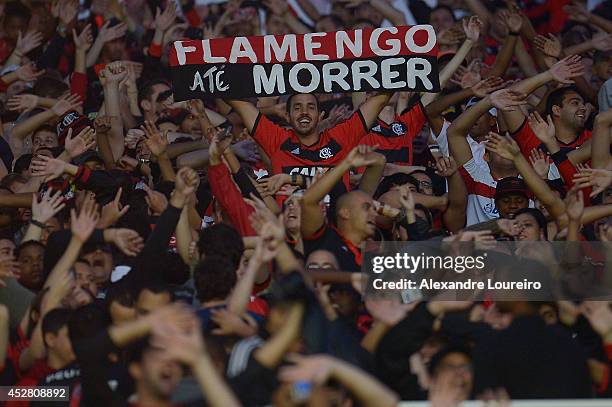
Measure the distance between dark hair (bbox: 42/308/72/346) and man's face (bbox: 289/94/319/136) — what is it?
2.82 metres

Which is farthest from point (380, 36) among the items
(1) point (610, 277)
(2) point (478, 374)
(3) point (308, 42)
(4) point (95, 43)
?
(4) point (95, 43)

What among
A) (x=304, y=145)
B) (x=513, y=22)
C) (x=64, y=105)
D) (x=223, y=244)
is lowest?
(x=223, y=244)

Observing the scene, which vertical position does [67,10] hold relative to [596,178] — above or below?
above

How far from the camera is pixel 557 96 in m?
10.5

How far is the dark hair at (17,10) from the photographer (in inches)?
537

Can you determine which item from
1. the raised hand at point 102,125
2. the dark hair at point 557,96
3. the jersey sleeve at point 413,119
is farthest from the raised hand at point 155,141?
the dark hair at point 557,96

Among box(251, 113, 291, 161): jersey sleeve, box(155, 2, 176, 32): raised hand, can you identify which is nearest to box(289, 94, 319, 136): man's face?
box(251, 113, 291, 161): jersey sleeve

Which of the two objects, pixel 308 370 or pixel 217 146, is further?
pixel 217 146

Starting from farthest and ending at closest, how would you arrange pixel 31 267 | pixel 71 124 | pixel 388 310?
1. pixel 71 124
2. pixel 31 267
3. pixel 388 310

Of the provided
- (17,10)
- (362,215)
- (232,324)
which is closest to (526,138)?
(362,215)

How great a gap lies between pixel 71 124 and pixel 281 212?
272 centimetres

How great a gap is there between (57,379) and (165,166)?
259 cm

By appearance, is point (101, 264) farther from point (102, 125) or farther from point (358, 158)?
point (102, 125)

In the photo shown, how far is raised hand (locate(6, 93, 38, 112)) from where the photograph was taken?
37.3 feet
